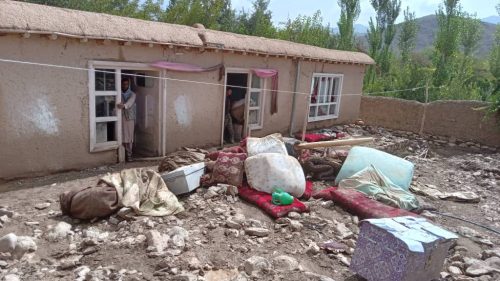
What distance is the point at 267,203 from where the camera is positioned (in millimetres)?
5371

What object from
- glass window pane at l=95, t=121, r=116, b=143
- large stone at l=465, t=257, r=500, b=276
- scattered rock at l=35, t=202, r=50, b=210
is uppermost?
glass window pane at l=95, t=121, r=116, b=143

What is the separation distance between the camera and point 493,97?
40.3 feet

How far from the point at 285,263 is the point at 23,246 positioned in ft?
8.71

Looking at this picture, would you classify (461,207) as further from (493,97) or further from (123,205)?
(493,97)

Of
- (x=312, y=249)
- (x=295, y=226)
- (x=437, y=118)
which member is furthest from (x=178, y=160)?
(x=437, y=118)

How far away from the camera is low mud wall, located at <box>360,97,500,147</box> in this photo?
502 inches

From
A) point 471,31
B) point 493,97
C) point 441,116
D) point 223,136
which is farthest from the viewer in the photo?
point 471,31

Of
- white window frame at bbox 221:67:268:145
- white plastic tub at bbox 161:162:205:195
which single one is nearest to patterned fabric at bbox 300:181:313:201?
white plastic tub at bbox 161:162:205:195

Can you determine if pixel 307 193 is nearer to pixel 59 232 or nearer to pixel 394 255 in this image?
pixel 394 255

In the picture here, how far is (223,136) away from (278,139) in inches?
108

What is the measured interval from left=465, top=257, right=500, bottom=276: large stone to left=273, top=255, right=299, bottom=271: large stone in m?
1.86

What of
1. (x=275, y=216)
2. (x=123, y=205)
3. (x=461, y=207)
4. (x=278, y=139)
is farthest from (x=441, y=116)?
(x=123, y=205)

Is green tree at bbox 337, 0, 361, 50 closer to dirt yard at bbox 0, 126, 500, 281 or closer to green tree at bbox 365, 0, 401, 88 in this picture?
green tree at bbox 365, 0, 401, 88

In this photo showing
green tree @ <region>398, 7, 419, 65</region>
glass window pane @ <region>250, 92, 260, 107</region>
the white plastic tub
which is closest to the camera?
the white plastic tub
